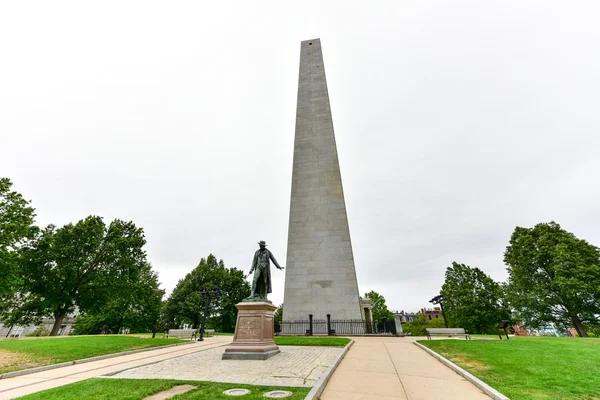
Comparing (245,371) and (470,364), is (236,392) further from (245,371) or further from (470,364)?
(470,364)

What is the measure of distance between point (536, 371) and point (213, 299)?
1513 inches

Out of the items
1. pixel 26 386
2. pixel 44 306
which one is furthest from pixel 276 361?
pixel 44 306

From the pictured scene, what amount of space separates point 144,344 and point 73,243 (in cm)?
2335

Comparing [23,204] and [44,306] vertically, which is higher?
[23,204]

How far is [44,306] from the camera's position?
26891 mm

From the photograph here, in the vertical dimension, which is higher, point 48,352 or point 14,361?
point 48,352

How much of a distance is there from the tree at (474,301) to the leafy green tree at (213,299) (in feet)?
100.0

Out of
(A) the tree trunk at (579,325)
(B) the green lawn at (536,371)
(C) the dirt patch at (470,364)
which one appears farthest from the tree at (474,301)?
(C) the dirt patch at (470,364)

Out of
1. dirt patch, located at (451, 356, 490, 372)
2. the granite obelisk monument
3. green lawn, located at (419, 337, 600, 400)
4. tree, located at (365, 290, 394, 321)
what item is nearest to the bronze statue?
dirt patch, located at (451, 356, 490, 372)

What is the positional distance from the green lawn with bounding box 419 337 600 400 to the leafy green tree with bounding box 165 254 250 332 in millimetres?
34003

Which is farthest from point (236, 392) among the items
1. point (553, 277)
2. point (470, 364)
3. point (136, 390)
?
point (553, 277)

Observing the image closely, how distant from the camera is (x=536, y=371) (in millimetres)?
6191

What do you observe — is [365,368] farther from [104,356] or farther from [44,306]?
[44,306]

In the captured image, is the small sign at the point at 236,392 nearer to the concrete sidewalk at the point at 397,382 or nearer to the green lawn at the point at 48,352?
the concrete sidewalk at the point at 397,382
